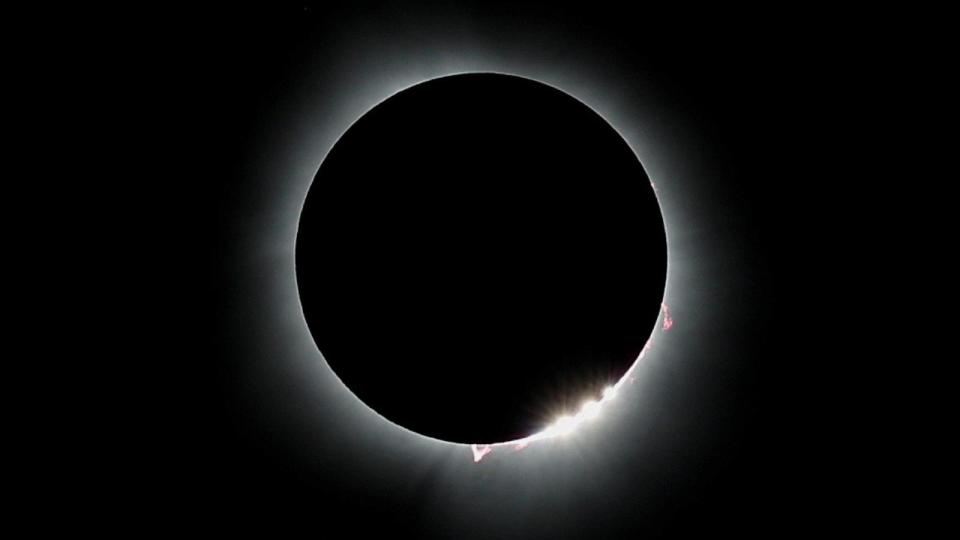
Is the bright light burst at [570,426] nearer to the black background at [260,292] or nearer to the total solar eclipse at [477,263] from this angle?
the black background at [260,292]

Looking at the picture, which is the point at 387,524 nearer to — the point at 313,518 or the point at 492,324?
the point at 313,518

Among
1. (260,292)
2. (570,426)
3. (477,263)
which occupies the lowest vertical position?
(570,426)

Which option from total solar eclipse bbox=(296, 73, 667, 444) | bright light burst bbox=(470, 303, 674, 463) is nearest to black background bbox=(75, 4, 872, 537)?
bright light burst bbox=(470, 303, 674, 463)

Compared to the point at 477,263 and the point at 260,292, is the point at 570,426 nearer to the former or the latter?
the point at 477,263

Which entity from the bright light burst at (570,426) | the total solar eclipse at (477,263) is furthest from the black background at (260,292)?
the total solar eclipse at (477,263)

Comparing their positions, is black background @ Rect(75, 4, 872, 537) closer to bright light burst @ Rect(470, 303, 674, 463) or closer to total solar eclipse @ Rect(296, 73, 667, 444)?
bright light burst @ Rect(470, 303, 674, 463)

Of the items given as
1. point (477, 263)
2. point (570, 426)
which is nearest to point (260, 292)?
point (477, 263)

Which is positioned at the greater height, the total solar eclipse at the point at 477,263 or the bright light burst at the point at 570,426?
the total solar eclipse at the point at 477,263
